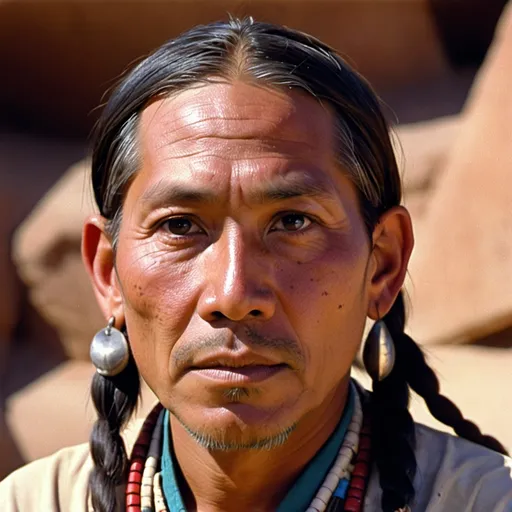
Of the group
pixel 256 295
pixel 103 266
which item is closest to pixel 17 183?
pixel 103 266

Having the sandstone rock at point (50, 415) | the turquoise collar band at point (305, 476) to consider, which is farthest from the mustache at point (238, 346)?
the sandstone rock at point (50, 415)

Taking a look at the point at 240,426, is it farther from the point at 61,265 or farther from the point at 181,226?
the point at 61,265

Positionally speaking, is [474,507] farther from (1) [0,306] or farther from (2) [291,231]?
(1) [0,306]

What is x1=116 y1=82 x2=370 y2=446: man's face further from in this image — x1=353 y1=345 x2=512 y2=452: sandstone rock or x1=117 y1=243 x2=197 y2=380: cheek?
x1=353 y1=345 x2=512 y2=452: sandstone rock

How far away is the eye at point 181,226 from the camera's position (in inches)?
78.3

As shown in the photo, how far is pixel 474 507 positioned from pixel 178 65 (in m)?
1.10

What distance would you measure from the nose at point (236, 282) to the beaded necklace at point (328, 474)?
46cm

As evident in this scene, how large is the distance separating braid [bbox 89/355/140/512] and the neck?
175 millimetres

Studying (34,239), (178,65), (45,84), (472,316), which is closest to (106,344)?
(178,65)

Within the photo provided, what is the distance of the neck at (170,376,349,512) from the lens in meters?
2.13

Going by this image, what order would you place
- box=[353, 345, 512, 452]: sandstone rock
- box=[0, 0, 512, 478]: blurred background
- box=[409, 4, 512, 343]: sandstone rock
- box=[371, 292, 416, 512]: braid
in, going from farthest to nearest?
box=[0, 0, 512, 478]: blurred background, box=[409, 4, 512, 343]: sandstone rock, box=[353, 345, 512, 452]: sandstone rock, box=[371, 292, 416, 512]: braid

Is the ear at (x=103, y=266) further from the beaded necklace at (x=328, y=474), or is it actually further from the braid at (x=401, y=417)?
the braid at (x=401, y=417)

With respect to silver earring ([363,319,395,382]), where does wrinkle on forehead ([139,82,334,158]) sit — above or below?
above

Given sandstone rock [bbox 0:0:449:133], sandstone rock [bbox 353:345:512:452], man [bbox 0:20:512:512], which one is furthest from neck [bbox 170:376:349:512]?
sandstone rock [bbox 0:0:449:133]
